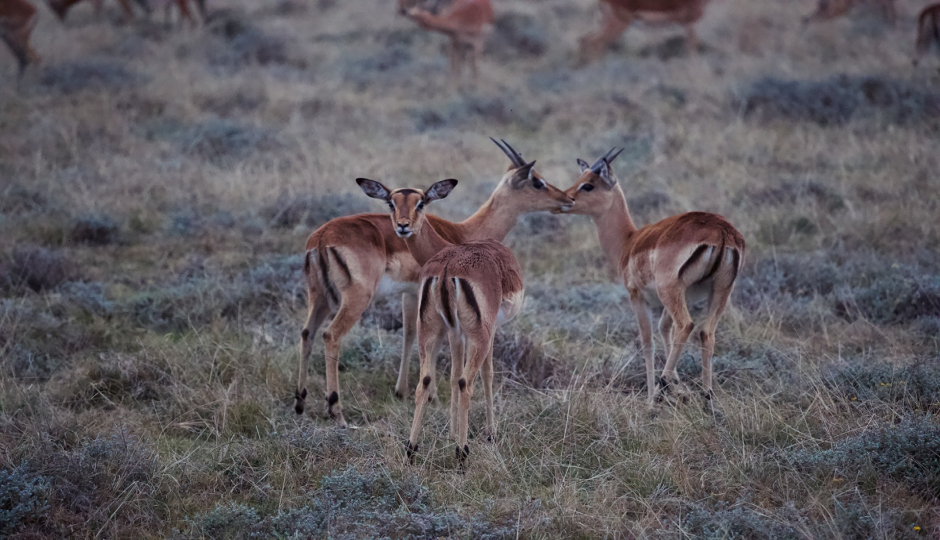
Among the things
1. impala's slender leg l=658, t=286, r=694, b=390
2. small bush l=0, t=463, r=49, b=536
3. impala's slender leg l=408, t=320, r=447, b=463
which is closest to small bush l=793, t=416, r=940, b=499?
impala's slender leg l=658, t=286, r=694, b=390

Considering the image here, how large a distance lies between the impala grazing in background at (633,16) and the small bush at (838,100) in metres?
3.59

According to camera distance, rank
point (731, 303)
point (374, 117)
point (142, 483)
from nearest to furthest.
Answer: point (142, 483) → point (731, 303) → point (374, 117)

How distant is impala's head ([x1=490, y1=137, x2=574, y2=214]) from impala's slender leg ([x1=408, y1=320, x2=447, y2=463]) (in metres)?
1.74

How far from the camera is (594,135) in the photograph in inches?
445

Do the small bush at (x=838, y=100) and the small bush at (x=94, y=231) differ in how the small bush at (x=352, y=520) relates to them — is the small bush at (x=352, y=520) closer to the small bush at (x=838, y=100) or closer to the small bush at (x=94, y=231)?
the small bush at (x=94, y=231)

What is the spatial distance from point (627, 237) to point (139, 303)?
11.0ft

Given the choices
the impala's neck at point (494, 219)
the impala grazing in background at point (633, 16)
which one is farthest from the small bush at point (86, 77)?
the impala's neck at point (494, 219)

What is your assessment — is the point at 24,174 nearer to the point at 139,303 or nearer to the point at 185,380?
the point at 139,303

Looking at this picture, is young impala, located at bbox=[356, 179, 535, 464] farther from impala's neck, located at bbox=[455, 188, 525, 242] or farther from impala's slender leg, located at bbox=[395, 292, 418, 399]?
impala's neck, located at bbox=[455, 188, 525, 242]

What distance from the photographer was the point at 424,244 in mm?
5426

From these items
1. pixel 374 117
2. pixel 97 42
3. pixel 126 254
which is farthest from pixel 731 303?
pixel 97 42

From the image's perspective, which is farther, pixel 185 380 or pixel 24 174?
pixel 24 174

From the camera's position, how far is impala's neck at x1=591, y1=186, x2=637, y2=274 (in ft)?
20.6

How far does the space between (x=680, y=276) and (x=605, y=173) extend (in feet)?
4.22
